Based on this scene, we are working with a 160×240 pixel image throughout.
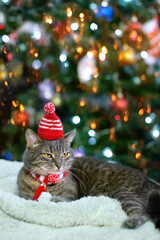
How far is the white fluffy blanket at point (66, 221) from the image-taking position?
1070mm

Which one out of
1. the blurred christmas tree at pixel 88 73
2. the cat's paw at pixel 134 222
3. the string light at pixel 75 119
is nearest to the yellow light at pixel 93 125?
the blurred christmas tree at pixel 88 73

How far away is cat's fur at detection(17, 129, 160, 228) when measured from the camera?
4.32 feet

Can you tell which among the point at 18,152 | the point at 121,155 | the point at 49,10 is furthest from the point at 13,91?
the point at 121,155

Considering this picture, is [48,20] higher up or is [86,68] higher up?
[48,20]

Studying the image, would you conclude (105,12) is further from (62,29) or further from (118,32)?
(62,29)

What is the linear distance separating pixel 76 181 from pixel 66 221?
1.41 ft

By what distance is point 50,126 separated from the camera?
1.41 m

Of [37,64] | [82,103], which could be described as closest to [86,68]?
[82,103]

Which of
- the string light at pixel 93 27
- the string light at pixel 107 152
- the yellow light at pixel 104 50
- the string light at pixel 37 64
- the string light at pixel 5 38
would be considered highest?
the string light at pixel 93 27

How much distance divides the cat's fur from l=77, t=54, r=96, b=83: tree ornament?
751 mm

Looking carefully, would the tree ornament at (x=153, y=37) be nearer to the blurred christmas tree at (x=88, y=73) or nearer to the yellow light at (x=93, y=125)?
the blurred christmas tree at (x=88, y=73)

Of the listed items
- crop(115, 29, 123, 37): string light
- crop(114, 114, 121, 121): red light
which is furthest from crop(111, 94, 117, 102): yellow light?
crop(115, 29, 123, 37): string light

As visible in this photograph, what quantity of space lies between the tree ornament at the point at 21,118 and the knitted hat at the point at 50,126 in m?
0.87

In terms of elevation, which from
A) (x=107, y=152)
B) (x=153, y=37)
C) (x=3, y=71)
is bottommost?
(x=107, y=152)
